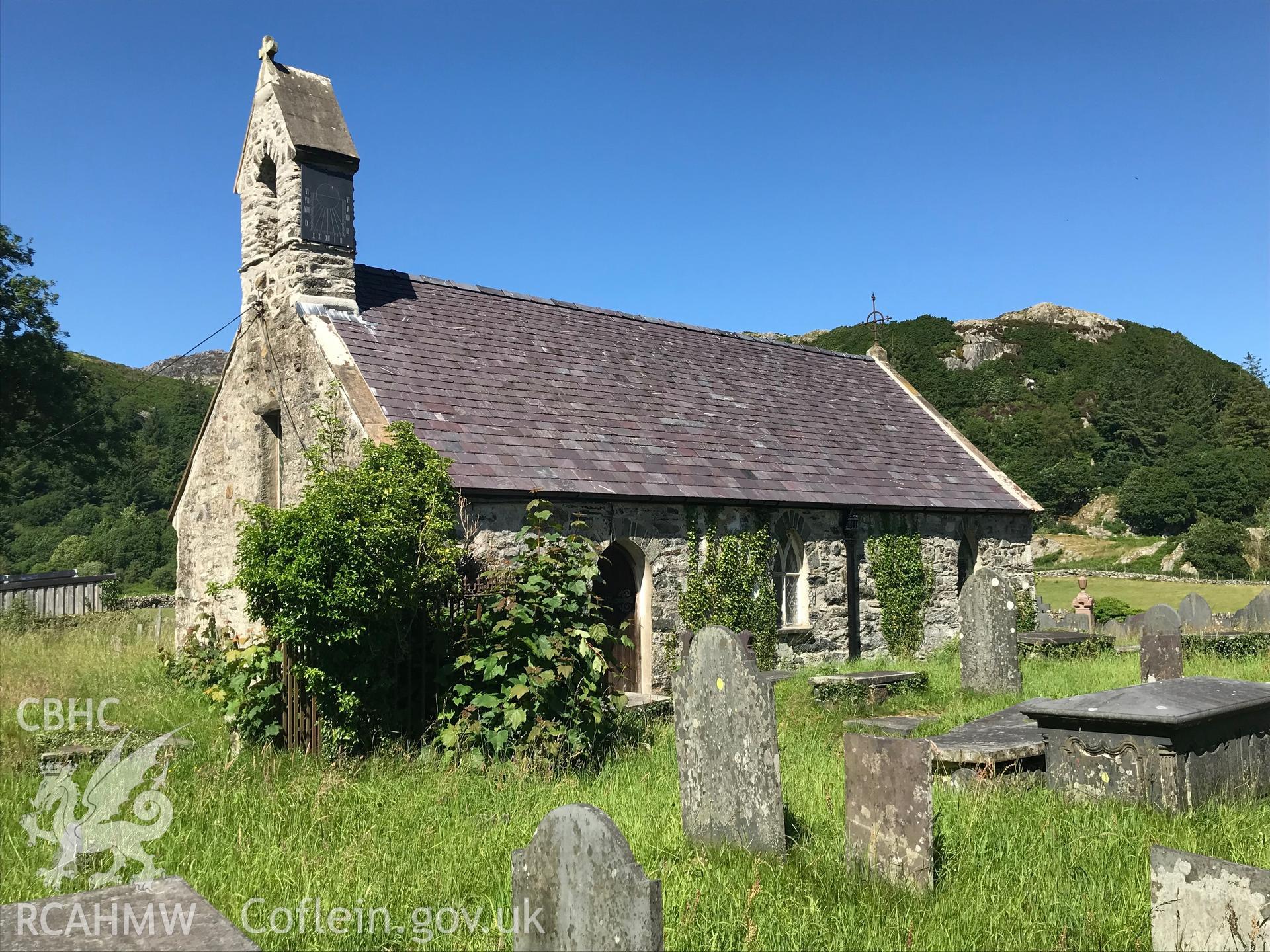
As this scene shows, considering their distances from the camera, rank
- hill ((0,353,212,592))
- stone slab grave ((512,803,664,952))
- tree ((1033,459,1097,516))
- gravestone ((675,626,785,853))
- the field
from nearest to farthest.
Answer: stone slab grave ((512,803,664,952)) < gravestone ((675,626,785,853)) < hill ((0,353,212,592)) < the field < tree ((1033,459,1097,516))

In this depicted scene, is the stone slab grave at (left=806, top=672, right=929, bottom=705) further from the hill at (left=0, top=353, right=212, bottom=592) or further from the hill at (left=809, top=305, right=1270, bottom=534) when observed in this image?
the hill at (left=809, top=305, right=1270, bottom=534)

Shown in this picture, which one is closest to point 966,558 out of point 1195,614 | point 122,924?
point 1195,614

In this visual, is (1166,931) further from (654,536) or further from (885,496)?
(885,496)

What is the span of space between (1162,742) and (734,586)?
8058 mm

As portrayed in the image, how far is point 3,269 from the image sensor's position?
94.1 ft

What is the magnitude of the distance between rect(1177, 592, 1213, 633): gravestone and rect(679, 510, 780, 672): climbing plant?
9.89 meters

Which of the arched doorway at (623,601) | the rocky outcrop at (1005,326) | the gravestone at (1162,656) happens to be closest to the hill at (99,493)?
the arched doorway at (623,601)

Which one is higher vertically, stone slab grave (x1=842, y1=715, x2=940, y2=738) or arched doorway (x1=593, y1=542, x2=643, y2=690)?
arched doorway (x1=593, y1=542, x2=643, y2=690)

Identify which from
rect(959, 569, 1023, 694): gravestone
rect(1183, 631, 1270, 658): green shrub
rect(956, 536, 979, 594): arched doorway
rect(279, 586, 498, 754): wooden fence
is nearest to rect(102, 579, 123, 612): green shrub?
rect(279, 586, 498, 754): wooden fence

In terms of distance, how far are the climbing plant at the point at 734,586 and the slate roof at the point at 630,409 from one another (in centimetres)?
67

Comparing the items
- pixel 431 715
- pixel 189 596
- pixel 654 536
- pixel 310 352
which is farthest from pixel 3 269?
pixel 431 715

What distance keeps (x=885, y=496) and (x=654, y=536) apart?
541cm

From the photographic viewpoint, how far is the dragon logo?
18.3ft
